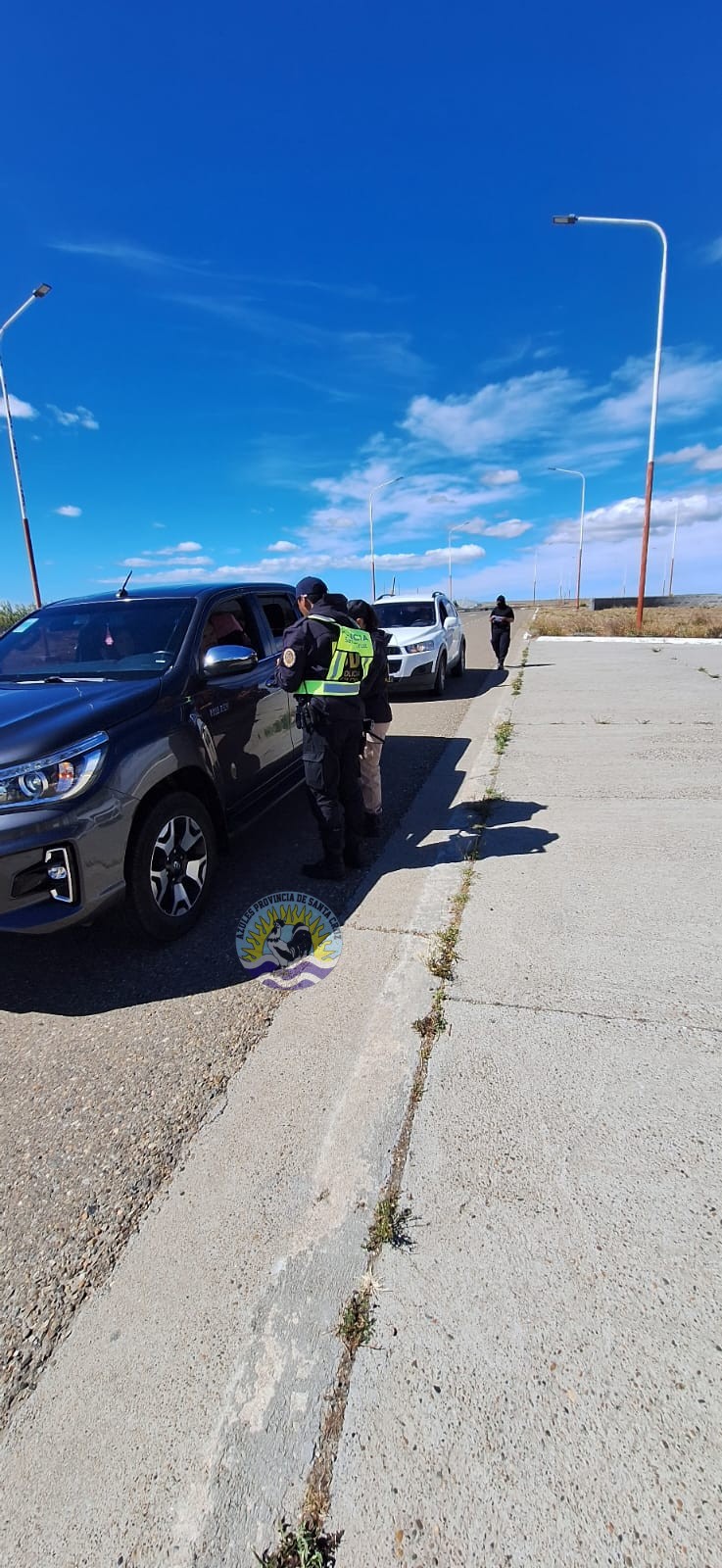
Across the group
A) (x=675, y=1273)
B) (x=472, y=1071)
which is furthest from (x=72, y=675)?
(x=675, y=1273)

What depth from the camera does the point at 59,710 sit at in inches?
122

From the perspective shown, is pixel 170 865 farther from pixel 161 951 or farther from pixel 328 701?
pixel 328 701

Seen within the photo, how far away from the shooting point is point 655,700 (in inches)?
358

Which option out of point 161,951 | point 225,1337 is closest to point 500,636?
point 161,951

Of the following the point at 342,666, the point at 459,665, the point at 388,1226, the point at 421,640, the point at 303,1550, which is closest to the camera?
the point at 303,1550

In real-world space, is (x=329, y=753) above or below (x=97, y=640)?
below

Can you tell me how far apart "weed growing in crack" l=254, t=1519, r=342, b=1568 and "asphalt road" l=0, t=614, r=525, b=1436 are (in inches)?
27.8

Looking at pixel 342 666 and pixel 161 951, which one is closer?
pixel 161 951

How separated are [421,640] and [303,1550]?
32.1 ft

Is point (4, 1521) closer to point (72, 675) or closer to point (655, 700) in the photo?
point (72, 675)

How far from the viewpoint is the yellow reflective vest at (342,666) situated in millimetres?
4074

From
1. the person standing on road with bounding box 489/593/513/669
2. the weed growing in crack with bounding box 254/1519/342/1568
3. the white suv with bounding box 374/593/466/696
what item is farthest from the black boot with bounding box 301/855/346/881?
the person standing on road with bounding box 489/593/513/669

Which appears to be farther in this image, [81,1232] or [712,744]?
[712,744]

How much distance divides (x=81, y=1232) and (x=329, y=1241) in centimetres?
74
